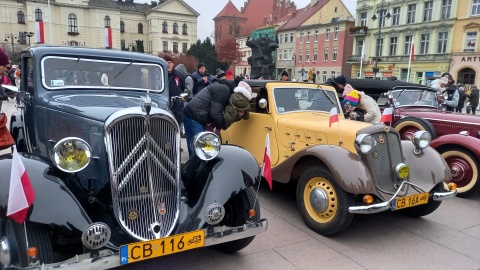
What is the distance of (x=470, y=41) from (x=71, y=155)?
118ft

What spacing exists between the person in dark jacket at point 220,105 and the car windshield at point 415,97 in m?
4.16

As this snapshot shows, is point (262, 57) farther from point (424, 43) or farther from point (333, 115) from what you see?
point (424, 43)

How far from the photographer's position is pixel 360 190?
3.59 m

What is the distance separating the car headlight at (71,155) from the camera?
101 inches

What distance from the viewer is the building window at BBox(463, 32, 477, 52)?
3033 centimetres

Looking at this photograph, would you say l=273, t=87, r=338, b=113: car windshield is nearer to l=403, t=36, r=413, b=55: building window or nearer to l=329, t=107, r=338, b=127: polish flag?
l=329, t=107, r=338, b=127: polish flag

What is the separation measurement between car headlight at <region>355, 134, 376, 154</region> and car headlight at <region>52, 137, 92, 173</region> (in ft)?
8.84

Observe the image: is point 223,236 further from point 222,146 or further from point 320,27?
point 320,27

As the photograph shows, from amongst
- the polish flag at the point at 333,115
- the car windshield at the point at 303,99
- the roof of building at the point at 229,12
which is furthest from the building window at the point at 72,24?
the polish flag at the point at 333,115

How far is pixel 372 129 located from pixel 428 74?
3425 centimetres

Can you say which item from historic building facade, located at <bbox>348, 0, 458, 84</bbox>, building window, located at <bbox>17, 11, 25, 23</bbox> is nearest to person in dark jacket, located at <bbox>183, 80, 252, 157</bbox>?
historic building facade, located at <bbox>348, 0, 458, 84</bbox>

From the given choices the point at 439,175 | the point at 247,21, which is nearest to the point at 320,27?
the point at 247,21

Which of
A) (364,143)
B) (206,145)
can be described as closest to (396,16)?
(364,143)

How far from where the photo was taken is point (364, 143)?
3.86 metres
